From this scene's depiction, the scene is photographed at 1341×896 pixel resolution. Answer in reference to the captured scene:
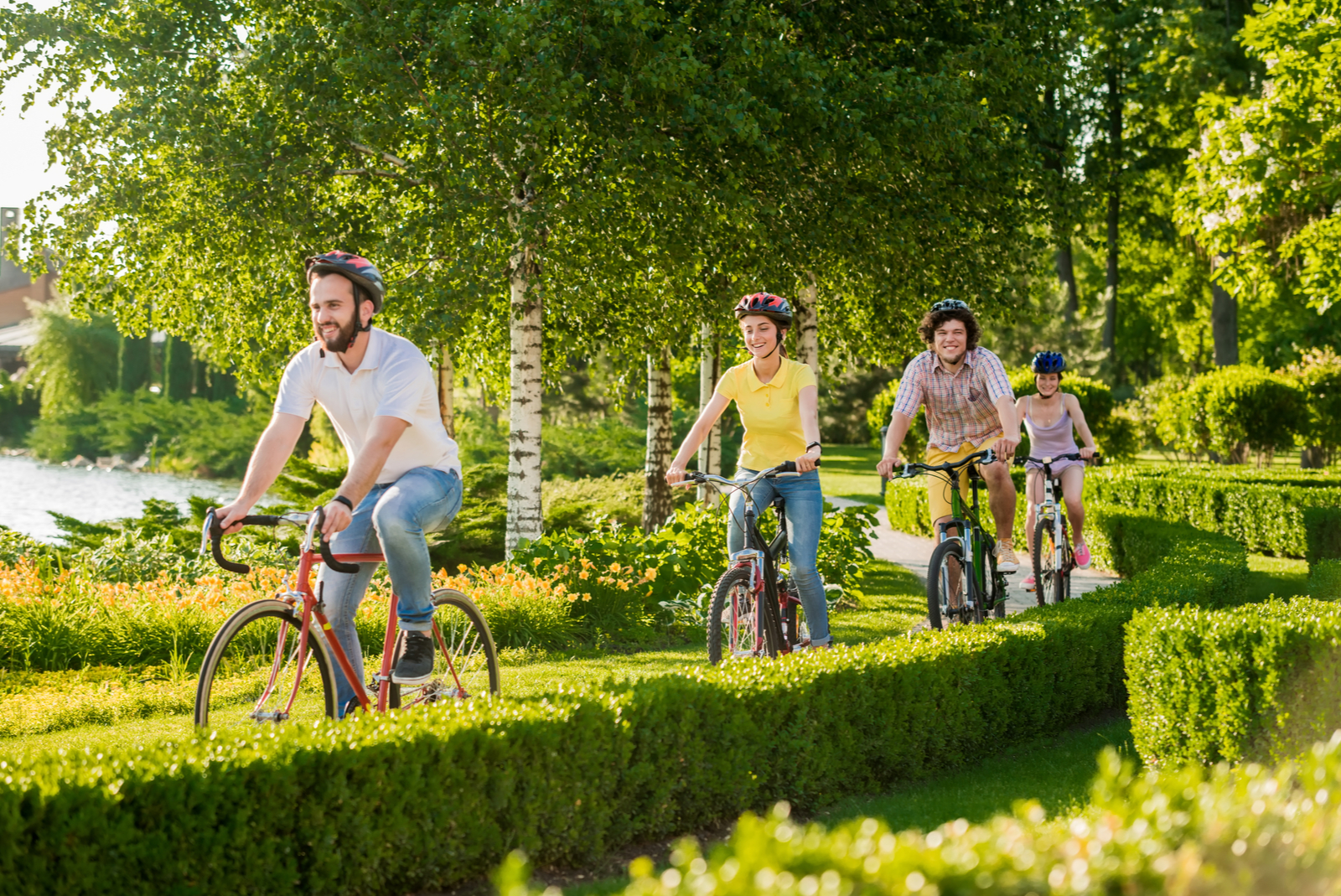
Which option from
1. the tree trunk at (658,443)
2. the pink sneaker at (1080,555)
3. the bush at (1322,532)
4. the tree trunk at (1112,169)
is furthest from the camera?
the tree trunk at (1112,169)

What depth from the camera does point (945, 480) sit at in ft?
23.0

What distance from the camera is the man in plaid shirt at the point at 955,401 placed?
6.86 m

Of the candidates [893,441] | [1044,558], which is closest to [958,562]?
[893,441]

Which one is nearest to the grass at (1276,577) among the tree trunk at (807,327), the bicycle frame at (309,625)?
the tree trunk at (807,327)

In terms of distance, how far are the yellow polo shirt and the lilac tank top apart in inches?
144

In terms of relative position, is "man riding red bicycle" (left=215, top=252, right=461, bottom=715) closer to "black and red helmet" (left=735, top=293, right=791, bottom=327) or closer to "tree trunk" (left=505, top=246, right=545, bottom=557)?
"black and red helmet" (left=735, top=293, right=791, bottom=327)

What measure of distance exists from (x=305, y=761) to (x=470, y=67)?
290 inches

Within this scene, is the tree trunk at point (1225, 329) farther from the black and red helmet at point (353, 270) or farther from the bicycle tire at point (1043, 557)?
the black and red helmet at point (353, 270)

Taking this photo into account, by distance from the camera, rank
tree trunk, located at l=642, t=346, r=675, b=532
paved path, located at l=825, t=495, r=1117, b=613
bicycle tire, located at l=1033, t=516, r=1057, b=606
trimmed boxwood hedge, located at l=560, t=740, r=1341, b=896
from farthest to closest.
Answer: tree trunk, located at l=642, t=346, r=675, b=532 → paved path, located at l=825, t=495, r=1117, b=613 → bicycle tire, located at l=1033, t=516, r=1057, b=606 → trimmed boxwood hedge, located at l=560, t=740, r=1341, b=896

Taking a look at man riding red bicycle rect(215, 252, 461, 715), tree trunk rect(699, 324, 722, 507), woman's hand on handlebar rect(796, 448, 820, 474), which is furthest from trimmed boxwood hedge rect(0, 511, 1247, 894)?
tree trunk rect(699, 324, 722, 507)

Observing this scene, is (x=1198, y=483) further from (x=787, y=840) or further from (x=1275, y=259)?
(x=787, y=840)

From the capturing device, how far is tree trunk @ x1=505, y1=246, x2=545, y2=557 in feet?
35.1

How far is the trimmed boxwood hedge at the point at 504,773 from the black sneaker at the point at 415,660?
66 centimetres

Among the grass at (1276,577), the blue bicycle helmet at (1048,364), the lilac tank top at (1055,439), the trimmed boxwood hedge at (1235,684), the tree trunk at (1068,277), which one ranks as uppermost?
the tree trunk at (1068,277)
